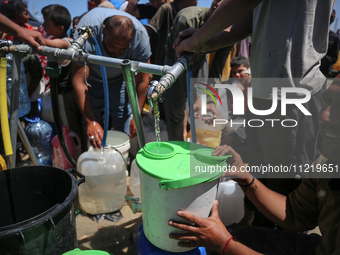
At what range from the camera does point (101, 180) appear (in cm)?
231

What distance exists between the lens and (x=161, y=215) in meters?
1.23

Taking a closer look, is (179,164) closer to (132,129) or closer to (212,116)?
(132,129)

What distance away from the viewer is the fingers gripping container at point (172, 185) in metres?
1.14

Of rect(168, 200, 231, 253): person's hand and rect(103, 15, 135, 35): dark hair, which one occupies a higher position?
rect(103, 15, 135, 35): dark hair

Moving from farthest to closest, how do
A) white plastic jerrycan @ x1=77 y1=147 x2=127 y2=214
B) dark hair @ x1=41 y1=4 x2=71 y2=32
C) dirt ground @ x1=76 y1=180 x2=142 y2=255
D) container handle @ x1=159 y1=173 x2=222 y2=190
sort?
dark hair @ x1=41 y1=4 x2=71 y2=32 → white plastic jerrycan @ x1=77 y1=147 x2=127 y2=214 → dirt ground @ x1=76 y1=180 x2=142 y2=255 → container handle @ x1=159 y1=173 x2=222 y2=190

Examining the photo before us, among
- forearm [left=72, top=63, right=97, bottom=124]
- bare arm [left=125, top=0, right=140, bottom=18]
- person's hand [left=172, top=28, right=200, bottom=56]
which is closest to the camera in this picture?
person's hand [left=172, top=28, right=200, bottom=56]

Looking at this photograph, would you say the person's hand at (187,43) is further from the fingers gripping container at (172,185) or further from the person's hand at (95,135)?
the person's hand at (95,135)

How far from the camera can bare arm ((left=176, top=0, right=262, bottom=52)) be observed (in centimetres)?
129

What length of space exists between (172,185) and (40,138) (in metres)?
2.35

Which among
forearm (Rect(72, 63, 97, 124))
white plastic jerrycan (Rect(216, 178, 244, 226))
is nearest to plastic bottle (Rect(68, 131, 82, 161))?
forearm (Rect(72, 63, 97, 124))

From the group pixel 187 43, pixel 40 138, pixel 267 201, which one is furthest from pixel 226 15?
pixel 40 138

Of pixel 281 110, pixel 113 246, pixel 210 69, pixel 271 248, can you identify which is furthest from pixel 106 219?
pixel 210 69

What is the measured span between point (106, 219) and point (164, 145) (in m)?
1.25

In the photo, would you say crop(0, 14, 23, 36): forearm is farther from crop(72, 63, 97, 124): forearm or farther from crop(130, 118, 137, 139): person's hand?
crop(130, 118, 137, 139): person's hand
